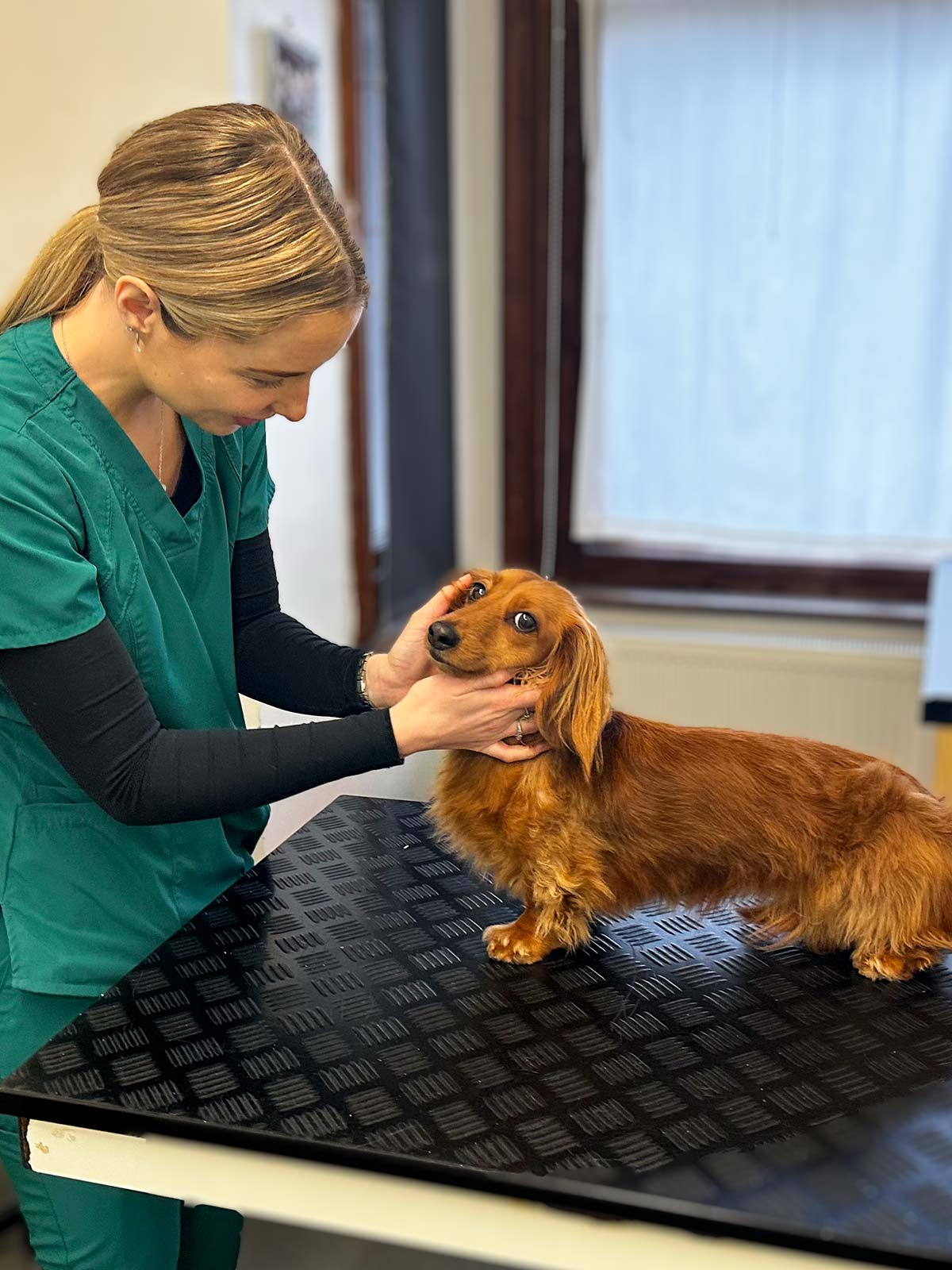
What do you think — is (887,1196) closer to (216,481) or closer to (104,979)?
(104,979)

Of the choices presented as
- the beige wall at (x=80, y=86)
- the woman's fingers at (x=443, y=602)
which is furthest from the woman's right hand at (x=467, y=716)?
→ the beige wall at (x=80, y=86)

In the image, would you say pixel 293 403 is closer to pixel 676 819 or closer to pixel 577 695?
pixel 577 695

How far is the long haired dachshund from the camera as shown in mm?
1249

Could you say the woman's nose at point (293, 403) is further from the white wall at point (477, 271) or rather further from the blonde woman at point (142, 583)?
the white wall at point (477, 271)

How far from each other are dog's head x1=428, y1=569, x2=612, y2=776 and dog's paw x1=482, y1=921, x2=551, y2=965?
0.18 meters

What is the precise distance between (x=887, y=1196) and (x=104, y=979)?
0.76m

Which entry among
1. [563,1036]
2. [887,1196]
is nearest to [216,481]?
[563,1036]

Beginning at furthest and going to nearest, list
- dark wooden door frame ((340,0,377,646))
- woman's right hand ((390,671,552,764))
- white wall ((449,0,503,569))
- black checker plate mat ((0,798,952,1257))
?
white wall ((449,0,503,569)), dark wooden door frame ((340,0,377,646)), woman's right hand ((390,671,552,764)), black checker plate mat ((0,798,952,1257))

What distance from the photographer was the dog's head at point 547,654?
125cm

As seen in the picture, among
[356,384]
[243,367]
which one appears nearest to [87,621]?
[243,367]

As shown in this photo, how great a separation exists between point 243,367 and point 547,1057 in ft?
2.26

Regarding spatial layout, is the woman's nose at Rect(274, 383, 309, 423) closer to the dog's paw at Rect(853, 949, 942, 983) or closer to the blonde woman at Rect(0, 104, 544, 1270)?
the blonde woman at Rect(0, 104, 544, 1270)

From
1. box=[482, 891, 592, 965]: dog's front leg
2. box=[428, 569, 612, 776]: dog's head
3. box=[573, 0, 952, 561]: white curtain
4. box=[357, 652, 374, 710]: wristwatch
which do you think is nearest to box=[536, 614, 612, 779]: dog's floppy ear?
box=[428, 569, 612, 776]: dog's head

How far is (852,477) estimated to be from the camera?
339cm
